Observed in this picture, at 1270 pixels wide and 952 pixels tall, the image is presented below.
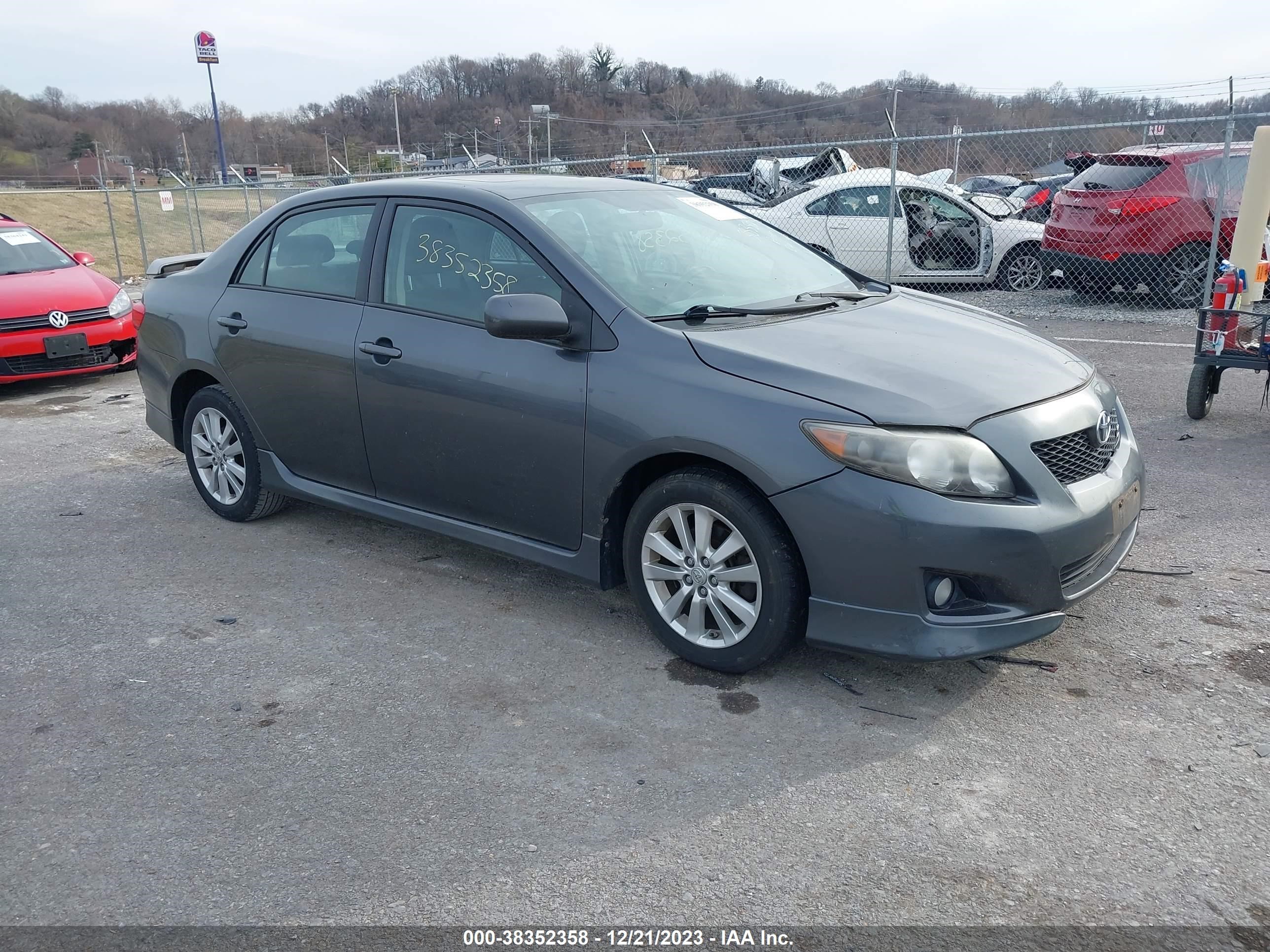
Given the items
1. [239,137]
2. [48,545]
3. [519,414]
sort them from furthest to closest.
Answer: [239,137] → [48,545] → [519,414]

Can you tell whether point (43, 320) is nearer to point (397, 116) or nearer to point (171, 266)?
point (171, 266)

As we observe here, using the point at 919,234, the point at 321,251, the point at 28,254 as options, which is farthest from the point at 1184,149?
the point at 28,254

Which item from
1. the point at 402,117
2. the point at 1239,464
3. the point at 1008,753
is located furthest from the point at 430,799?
the point at 402,117

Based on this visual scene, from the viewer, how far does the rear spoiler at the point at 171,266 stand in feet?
19.0

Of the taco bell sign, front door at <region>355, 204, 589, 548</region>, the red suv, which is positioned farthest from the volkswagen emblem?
the taco bell sign

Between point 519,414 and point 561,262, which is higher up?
point 561,262

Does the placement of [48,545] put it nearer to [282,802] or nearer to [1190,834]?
[282,802]

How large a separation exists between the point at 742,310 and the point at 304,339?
1993 mm

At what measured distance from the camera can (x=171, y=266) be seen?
590 cm

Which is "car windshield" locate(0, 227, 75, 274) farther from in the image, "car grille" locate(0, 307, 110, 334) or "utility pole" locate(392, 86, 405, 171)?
"utility pole" locate(392, 86, 405, 171)

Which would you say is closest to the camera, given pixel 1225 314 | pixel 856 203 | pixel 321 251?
pixel 321 251

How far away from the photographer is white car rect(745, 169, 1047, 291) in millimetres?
12195

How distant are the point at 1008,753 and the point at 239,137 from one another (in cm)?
8013

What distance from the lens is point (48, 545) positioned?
5.17m
